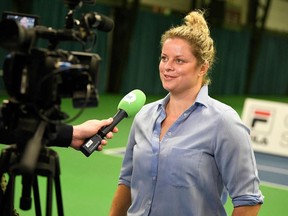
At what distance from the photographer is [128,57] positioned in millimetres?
15922

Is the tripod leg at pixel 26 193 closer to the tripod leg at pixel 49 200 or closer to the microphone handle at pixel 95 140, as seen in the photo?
the tripod leg at pixel 49 200

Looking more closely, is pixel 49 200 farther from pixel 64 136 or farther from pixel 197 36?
pixel 197 36

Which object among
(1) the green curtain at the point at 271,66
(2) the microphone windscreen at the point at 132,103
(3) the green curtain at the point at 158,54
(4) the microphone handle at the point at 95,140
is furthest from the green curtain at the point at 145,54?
(4) the microphone handle at the point at 95,140

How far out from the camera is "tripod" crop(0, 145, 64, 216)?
177 centimetres

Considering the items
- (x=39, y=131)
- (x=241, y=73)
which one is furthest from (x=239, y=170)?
(x=241, y=73)

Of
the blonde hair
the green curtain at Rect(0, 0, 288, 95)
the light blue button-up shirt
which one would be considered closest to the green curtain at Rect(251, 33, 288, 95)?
the green curtain at Rect(0, 0, 288, 95)

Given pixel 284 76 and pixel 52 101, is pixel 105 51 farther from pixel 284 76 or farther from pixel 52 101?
pixel 52 101

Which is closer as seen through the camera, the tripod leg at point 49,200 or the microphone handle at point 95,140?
the tripod leg at point 49,200

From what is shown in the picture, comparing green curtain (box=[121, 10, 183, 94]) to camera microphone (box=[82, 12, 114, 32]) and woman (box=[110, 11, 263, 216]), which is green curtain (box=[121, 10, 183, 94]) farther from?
camera microphone (box=[82, 12, 114, 32])

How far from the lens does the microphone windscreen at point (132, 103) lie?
2504mm

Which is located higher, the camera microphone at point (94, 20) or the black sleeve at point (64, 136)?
the camera microphone at point (94, 20)

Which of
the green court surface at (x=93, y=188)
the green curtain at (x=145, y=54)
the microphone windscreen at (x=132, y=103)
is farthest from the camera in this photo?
the green curtain at (x=145, y=54)

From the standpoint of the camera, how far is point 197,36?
2.48 m

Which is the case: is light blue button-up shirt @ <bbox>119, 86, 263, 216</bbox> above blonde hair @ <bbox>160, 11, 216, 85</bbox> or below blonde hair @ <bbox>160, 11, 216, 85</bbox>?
below
